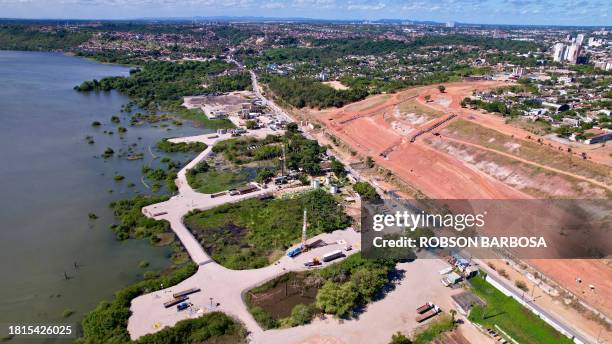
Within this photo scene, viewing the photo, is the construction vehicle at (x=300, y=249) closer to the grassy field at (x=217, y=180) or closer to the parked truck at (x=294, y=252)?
the parked truck at (x=294, y=252)

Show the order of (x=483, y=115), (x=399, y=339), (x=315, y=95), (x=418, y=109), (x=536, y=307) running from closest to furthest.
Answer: (x=399, y=339), (x=536, y=307), (x=483, y=115), (x=418, y=109), (x=315, y=95)

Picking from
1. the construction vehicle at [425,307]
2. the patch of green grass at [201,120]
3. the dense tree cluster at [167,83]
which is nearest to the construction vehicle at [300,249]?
the construction vehicle at [425,307]

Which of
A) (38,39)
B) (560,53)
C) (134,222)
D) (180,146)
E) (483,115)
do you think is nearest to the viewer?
(134,222)

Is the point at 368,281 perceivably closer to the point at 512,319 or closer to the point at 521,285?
the point at 512,319

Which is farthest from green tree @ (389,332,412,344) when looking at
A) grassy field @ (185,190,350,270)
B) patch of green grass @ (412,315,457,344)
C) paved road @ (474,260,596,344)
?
grassy field @ (185,190,350,270)

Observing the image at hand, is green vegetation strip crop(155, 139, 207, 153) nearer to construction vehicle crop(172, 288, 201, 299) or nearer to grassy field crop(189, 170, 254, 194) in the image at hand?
grassy field crop(189, 170, 254, 194)

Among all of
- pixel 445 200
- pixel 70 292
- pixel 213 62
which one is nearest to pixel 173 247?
pixel 70 292

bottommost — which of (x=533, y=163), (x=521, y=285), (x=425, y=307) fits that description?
(x=521, y=285)

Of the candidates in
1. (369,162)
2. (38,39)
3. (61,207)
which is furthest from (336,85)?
(38,39)
